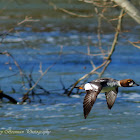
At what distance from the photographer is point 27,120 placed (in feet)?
22.4

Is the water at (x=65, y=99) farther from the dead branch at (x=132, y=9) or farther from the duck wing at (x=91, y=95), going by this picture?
the dead branch at (x=132, y=9)

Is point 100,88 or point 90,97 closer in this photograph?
point 90,97

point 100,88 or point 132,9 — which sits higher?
point 132,9

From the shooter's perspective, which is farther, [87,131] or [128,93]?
[128,93]

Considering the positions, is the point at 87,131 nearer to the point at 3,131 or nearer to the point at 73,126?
the point at 73,126

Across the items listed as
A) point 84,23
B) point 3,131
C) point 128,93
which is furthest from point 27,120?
point 84,23

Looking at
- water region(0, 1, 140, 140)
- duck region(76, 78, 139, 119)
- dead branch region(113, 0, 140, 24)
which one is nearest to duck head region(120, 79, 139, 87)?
duck region(76, 78, 139, 119)

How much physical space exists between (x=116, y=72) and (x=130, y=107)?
10.3 ft

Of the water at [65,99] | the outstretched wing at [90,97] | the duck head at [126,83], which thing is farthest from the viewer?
the water at [65,99]

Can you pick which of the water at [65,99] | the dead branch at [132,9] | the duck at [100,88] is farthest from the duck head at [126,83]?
the water at [65,99]

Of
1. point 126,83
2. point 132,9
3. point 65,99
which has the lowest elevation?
point 65,99

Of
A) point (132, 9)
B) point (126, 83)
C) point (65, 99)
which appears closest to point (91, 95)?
point (126, 83)

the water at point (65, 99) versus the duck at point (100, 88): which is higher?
the duck at point (100, 88)

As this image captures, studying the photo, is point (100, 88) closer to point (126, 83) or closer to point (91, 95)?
point (91, 95)
